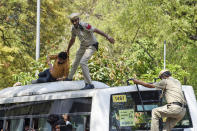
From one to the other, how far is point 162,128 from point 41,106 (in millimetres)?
2803

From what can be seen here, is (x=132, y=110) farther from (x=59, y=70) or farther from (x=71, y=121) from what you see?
(x=59, y=70)

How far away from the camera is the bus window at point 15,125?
35.8 ft

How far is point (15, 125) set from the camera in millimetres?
11117

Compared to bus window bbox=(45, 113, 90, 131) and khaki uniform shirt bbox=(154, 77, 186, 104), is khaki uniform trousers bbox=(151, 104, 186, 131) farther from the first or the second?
bus window bbox=(45, 113, 90, 131)

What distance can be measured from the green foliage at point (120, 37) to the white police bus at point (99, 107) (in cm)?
321

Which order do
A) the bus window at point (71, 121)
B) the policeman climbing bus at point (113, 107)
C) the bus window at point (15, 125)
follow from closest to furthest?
the policeman climbing bus at point (113, 107) → the bus window at point (71, 121) → the bus window at point (15, 125)

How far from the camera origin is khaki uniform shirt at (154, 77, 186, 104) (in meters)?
8.67

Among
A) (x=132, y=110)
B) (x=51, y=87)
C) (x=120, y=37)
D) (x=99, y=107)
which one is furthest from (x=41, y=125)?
(x=120, y=37)

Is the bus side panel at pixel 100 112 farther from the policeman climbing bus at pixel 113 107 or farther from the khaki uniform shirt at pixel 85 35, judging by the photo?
the khaki uniform shirt at pixel 85 35

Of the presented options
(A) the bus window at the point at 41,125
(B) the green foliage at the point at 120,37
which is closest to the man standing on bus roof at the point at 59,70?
(A) the bus window at the point at 41,125

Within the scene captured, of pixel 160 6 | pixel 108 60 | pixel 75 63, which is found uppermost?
pixel 160 6

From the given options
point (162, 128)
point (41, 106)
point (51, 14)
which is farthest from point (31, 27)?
point (162, 128)

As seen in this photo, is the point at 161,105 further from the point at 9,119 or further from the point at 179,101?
the point at 9,119

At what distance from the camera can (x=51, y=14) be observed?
28.5m
